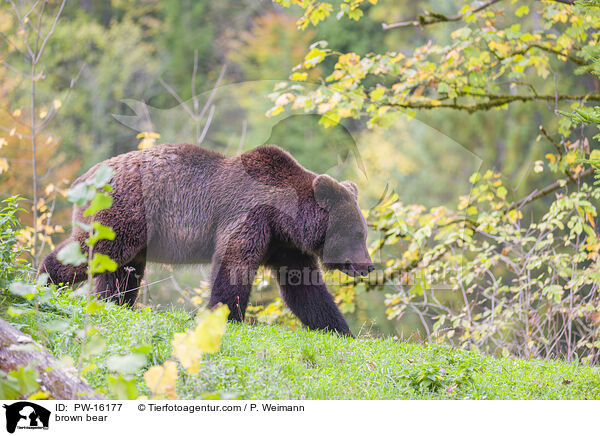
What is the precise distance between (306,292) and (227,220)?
119 centimetres

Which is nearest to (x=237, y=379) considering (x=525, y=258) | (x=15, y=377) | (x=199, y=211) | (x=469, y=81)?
(x=15, y=377)

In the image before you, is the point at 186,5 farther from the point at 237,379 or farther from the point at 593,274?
the point at 237,379

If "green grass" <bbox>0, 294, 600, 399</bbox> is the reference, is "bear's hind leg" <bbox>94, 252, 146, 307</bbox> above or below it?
below

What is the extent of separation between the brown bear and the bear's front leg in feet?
0.04

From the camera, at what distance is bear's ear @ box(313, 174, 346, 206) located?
19.6 ft

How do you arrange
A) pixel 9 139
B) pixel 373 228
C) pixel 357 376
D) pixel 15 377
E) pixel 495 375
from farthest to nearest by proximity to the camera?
pixel 9 139
pixel 373 228
pixel 495 375
pixel 357 376
pixel 15 377

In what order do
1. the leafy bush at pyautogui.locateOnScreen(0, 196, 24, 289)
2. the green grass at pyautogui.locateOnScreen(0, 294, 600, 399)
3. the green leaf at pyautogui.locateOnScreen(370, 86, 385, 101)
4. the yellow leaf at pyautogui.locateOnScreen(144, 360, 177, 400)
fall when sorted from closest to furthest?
the yellow leaf at pyautogui.locateOnScreen(144, 360, 177, 400), the green grass at pyautogui.locateOnScreen(0, 294, 600, 399), the leafy bush at pyautogui.locateOnScreen(0, 196, 24, 289), the green leaf at pyautogui.locateOnScreen(370, 86, 385, 101)

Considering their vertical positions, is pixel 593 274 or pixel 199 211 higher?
pixel 199 211

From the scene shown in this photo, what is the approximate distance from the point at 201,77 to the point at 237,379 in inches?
522

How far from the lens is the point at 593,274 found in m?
6.59

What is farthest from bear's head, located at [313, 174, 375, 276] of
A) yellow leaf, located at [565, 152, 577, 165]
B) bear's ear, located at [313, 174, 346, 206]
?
yellow leaf, located at [565, 152, 577, 165]

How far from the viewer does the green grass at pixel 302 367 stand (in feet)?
11.8

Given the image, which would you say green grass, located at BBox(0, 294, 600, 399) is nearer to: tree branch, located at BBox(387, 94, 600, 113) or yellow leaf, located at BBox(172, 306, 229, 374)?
yellow leaf, located at BBox(172, 306, 229, 374)
